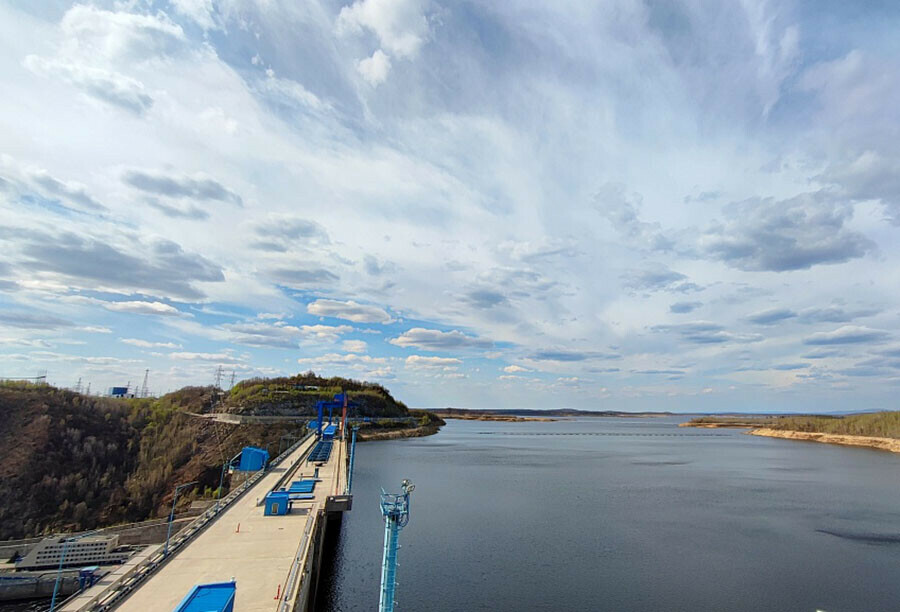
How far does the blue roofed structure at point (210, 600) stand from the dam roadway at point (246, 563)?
10.4ft

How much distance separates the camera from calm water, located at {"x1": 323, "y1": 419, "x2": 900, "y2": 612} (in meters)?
34.5

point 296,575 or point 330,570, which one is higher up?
point 296,575

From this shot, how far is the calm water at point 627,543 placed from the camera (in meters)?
34.5

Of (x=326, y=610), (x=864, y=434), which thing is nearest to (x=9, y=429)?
(x=326, y=610)

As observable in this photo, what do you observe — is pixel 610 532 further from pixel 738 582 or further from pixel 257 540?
pixel 257 540

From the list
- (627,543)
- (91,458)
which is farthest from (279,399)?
(627,543)

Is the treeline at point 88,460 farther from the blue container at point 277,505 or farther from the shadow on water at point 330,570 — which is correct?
the blue container at point 277,505

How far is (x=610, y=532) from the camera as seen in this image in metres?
51.1

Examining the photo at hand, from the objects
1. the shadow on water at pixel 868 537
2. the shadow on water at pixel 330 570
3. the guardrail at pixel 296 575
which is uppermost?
the guardrail at pixel 296 575

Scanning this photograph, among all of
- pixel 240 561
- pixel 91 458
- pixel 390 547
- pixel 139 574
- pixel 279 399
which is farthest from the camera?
pixel 279 399

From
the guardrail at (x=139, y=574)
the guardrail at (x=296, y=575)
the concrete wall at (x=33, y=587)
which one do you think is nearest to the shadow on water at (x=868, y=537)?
the guardrail at (x=296, y=575)

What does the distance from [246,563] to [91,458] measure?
222 ft

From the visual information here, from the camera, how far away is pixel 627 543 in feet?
154

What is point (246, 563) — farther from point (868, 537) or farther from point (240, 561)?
point (868, 537)
